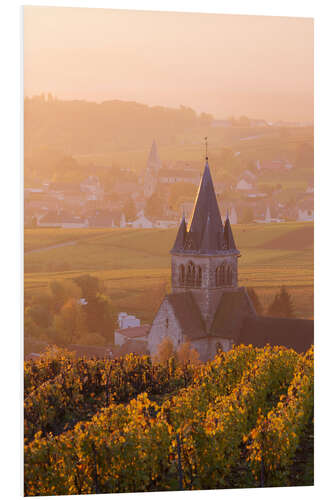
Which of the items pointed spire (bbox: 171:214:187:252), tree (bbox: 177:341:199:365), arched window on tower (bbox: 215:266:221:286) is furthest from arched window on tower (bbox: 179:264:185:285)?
tree (bbox: 177:341:199:365)

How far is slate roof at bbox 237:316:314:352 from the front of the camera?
11875mm

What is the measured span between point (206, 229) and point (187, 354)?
195cm

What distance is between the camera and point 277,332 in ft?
40.3

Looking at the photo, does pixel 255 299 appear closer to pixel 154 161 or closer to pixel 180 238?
pixel 180 238

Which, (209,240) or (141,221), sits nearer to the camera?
(141,221)

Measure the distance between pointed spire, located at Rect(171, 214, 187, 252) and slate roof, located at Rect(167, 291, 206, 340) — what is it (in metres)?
0.74

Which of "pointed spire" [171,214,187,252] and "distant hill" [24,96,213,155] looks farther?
"pointed spire" [171,214,187,252]

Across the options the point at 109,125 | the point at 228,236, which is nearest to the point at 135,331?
the point at 228,236

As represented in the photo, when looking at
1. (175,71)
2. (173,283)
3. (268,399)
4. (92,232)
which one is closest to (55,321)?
(92,232)

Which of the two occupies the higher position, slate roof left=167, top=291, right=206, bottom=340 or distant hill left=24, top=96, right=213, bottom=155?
distant hill left=24, top=96, right=213, bottom=155

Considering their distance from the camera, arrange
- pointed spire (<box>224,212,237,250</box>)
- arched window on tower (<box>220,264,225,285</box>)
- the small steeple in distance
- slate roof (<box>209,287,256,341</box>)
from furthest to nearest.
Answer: arched window on tower (<box>220,264,225,285</box>) → slate roof (<box>209,287,256,341</box>) → pointed spire (<box>224,212,237,250</box>) → the small steeple in distance

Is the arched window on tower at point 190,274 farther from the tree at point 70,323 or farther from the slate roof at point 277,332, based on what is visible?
the tree at point 70,323

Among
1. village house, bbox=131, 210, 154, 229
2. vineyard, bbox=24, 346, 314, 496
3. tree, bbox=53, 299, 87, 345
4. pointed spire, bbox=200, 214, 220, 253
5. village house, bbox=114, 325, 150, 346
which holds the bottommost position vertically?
vineyard, bbox=24, 346, 314, 496

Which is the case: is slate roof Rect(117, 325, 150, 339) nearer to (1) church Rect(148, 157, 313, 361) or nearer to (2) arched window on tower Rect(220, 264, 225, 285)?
(1) church Rect(148, 157, 313, 361)
